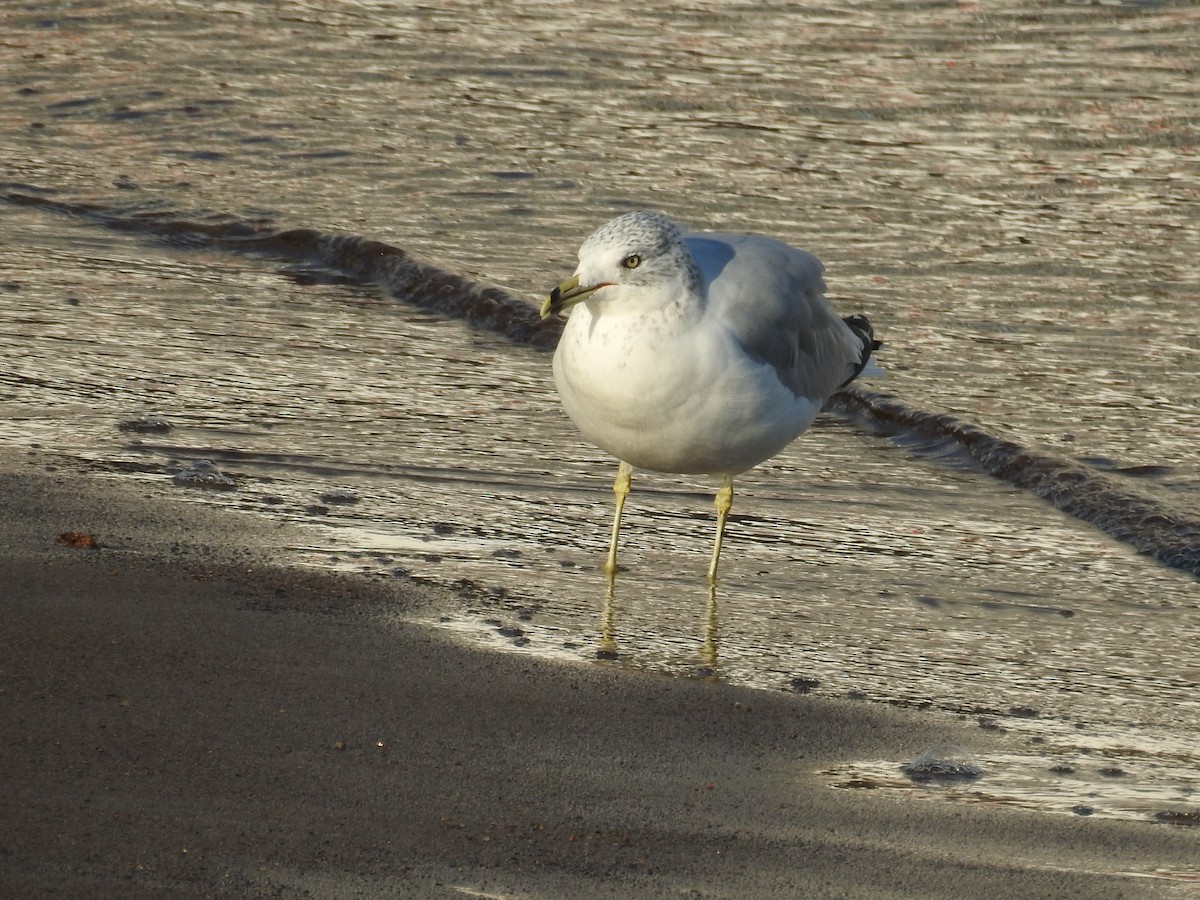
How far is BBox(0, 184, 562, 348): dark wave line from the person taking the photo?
904 centimetres

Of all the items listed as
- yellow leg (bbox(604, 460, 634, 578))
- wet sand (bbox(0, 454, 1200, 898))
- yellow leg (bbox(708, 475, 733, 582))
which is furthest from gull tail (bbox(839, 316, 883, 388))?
wet sand (bbox(0, 454, 1200, 898))

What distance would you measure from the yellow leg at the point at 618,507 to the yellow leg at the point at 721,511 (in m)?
0.28

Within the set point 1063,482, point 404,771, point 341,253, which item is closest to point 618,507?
point 1063,482

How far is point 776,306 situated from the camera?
5.94 m

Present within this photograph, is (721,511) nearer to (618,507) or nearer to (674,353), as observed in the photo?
(618,507)

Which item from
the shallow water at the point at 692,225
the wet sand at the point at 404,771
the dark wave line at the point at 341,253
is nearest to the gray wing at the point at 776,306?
the shallow water at the point at 692,225

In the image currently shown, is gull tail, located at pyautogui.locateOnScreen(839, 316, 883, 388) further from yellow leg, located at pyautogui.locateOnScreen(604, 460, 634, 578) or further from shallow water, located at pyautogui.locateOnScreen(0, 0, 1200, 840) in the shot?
yellow leg, located at pyautogui.locateOnScreen(604, 460, 634, 578)

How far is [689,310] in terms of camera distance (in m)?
5.59

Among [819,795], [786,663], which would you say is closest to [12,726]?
[819,795]

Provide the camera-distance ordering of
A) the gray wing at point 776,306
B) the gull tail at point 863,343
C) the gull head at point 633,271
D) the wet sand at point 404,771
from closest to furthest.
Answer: the wet sand at point 404,771 < the gull head at point 633,271 < the gray wing at point 776,306 < the gull tail at point 863,343

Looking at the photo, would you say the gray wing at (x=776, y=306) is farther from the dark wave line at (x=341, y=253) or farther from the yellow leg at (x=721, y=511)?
the dark wave line at (x=341, y=253)

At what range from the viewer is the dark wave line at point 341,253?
9039 millimetres

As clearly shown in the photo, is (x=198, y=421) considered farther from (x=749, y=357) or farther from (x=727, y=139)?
(x=727, y=139)

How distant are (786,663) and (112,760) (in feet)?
6.27
